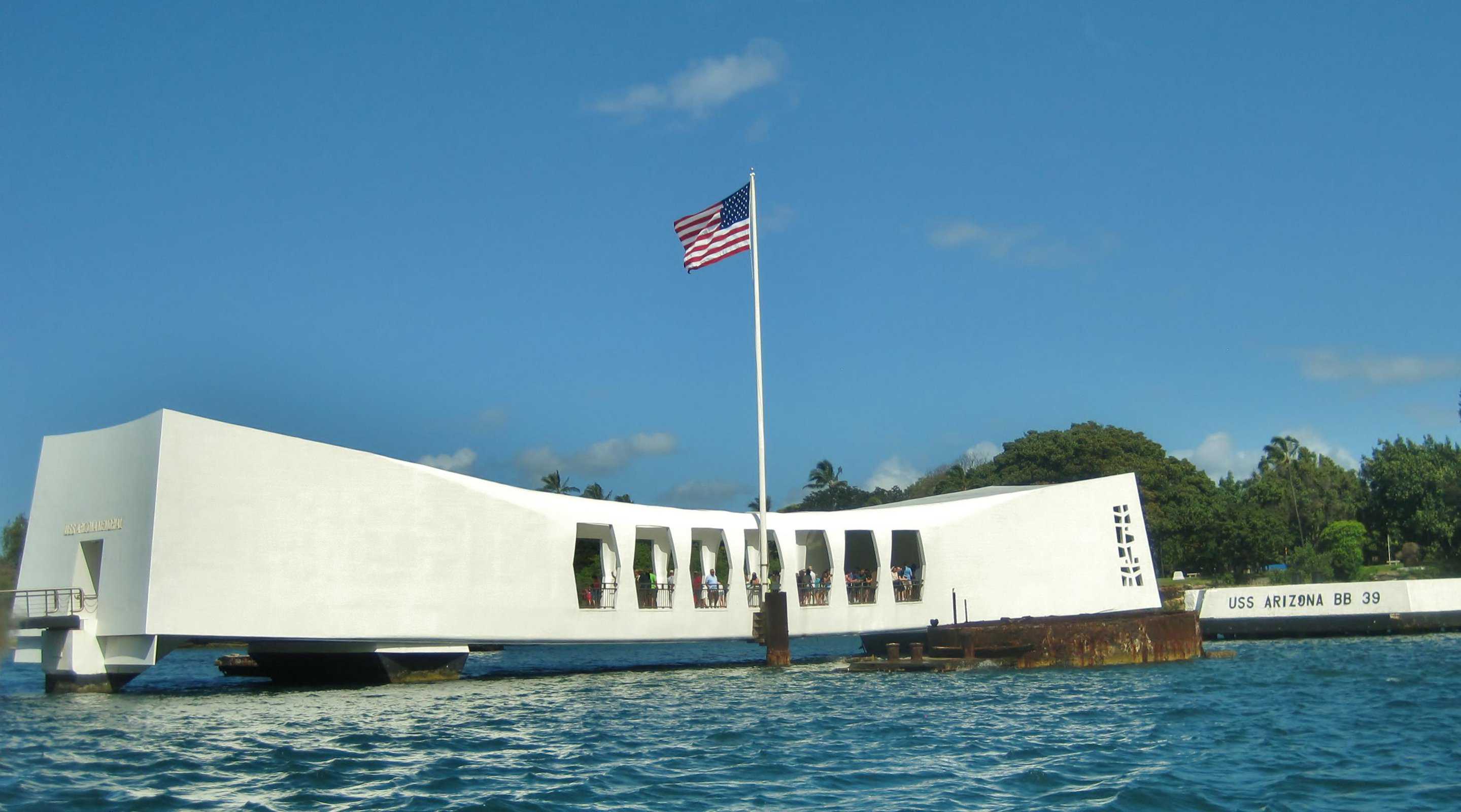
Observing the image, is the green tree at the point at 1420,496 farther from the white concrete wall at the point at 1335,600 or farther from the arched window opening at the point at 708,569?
the arched window opening at the point at 708,569

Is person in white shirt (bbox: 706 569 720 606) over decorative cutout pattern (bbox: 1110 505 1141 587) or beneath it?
beneath

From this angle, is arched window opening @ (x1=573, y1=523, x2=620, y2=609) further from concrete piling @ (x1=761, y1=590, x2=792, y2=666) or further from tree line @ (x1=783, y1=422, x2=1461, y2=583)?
tree line @ (x1=783, y1=422, x2=1461, y2=583)

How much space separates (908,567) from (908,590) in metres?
2.42

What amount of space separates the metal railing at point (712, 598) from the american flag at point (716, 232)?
27.4ft

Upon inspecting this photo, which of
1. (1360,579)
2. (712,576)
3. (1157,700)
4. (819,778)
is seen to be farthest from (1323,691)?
(1360,579)

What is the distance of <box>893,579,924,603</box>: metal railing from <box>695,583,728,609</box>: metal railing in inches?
213

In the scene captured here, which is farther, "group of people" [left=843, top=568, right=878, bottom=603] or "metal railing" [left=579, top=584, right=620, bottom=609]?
"group of people" [left=843, top=568, right=878, bottom=603]

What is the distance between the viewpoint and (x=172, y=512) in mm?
22719

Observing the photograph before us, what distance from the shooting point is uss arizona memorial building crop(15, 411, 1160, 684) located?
75.2ft

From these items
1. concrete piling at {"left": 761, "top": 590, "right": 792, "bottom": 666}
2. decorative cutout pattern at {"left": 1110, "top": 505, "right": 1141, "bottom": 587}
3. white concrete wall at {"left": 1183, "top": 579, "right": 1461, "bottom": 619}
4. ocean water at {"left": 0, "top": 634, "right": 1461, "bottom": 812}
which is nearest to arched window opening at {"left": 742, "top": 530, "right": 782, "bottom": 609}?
concrete piling at {"left": 761, "top": 590, "right": 792, "bottom": 666}

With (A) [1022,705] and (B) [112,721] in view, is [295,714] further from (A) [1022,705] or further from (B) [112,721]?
(A) [1022,705]

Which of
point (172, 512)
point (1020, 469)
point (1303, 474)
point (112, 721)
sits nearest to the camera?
point (112, 721)

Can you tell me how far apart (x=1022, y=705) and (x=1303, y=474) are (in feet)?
248

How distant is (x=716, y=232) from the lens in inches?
1139
